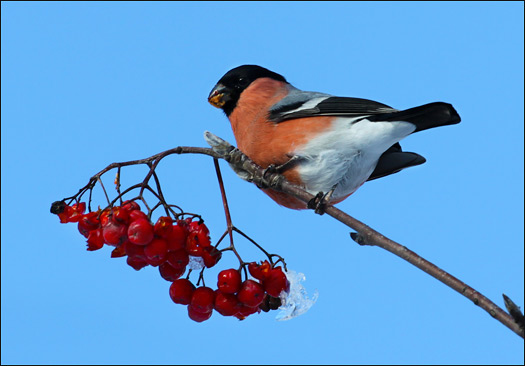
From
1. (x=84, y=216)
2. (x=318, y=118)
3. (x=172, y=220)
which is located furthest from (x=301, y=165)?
(x=84, y=216)

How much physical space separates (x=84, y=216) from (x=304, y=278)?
0.74 metres

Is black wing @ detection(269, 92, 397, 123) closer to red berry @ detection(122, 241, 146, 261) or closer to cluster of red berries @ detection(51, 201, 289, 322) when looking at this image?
cluster of red berries @ detection(51, 201, 289, 322)

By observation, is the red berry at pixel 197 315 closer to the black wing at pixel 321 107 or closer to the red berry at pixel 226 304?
the red berry at pixel 226 304

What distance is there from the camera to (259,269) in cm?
185

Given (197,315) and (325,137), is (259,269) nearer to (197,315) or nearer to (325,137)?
(197,315)

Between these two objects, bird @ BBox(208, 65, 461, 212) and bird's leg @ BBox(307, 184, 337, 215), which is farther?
bird @ BBox(208, 65, 461, 212)

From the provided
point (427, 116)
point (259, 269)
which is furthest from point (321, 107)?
point (259, 269)

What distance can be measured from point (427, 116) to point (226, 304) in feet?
3.42

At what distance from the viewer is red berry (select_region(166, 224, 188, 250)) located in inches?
66.4

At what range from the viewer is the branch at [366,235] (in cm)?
140

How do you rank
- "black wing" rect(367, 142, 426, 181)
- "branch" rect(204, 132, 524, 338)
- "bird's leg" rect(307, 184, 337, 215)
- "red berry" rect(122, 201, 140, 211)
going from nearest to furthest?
"branch" rect(204, 132, 524, 338), "red berry" rect(122, 201, 140, 211), "bird's leg" rect(307, 184, 337, 215), "black wing" rect(367, 142, 426, 181)

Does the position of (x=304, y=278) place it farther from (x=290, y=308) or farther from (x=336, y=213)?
(x=336, y=213)

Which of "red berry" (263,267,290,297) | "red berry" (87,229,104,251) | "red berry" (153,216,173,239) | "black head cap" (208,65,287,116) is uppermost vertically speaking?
"black head cap" (208,65,287,116)

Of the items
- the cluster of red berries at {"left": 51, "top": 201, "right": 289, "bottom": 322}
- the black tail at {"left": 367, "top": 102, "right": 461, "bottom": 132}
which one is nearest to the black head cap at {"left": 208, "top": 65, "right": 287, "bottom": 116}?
the black tail at {"left": 367, "top": 102, "right": 461, "bottom": 132}
